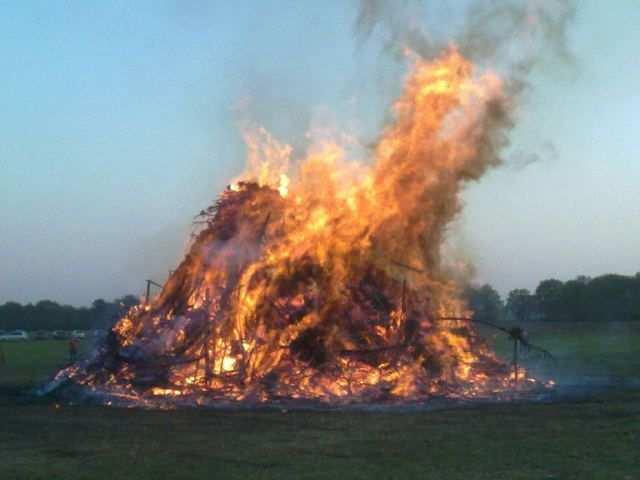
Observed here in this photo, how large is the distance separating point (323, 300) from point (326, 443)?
32.4 feet

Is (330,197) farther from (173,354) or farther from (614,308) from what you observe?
(614,308)

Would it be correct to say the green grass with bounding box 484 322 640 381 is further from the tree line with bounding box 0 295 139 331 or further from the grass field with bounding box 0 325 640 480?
the tree line with bounding box 0 295 139 331

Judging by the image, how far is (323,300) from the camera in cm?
2380

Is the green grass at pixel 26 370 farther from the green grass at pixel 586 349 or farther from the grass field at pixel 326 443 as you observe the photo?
the green grass at pixel 586 349

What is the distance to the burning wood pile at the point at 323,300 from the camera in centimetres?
2177

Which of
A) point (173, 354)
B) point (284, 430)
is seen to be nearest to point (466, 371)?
point (173, 354)

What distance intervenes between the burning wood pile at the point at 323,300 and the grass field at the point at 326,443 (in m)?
2.60

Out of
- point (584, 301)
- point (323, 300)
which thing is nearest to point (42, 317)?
point (584, 301)

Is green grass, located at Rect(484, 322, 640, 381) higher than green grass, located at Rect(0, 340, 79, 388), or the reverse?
green grass, located at Rect(484, 322, 640, 381)

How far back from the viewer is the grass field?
1161cm

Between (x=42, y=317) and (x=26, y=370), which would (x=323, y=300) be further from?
(x=42, y=317)

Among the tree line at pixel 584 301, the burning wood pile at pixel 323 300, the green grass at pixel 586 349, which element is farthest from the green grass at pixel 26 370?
the tree line at pixel 584 301

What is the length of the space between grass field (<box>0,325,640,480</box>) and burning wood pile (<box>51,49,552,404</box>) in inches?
102

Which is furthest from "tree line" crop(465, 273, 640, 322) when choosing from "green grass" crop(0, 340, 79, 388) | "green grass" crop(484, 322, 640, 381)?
"green grass" crop(0, 340, 79, 388)
